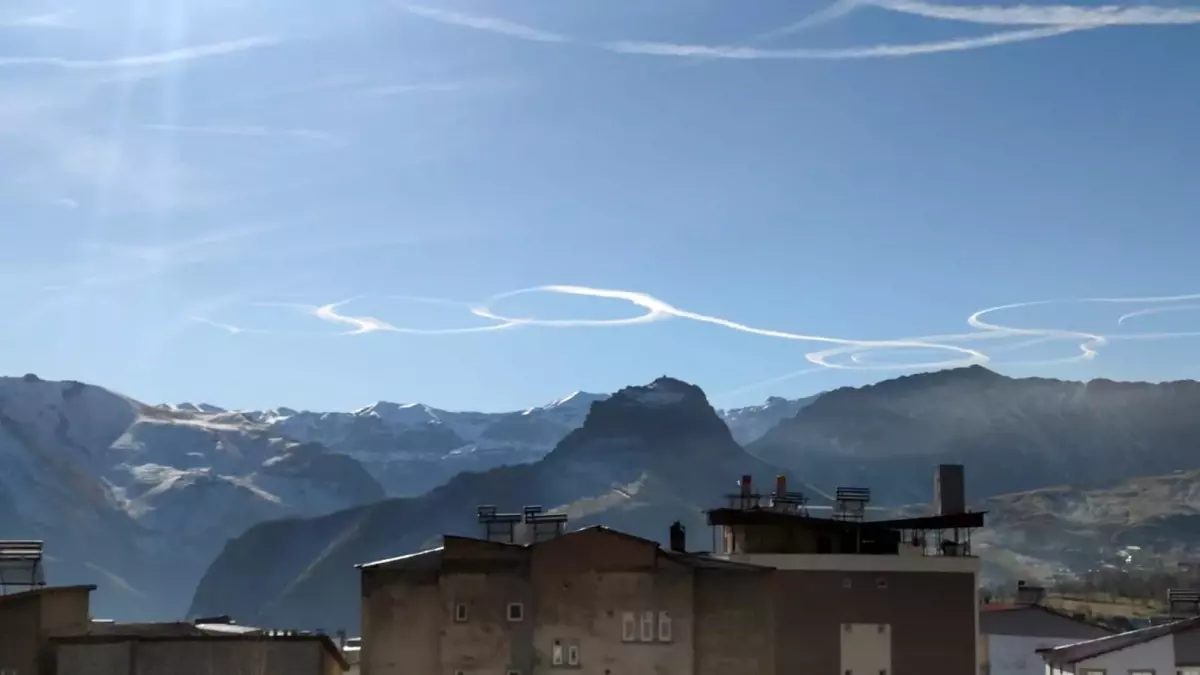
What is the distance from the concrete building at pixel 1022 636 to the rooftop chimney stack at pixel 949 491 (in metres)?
31.2

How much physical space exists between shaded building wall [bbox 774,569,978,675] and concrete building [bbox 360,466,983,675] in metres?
0.05

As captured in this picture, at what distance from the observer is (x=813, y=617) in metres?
59.7

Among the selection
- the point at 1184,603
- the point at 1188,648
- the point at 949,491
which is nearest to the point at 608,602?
the point at 949,491

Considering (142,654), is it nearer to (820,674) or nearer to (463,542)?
(463,542)

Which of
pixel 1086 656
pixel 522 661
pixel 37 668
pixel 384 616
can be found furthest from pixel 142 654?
pixel 1086 656

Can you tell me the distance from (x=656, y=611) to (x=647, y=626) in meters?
0.65

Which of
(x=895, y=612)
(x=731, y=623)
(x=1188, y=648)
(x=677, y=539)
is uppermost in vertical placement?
(x=677, y=539)

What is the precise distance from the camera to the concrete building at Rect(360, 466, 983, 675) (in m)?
55.8

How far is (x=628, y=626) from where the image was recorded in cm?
5616

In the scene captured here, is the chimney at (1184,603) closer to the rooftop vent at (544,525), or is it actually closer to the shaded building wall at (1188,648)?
the shaded building wall at (1188,648)

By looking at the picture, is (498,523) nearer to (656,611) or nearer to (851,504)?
(656,611)

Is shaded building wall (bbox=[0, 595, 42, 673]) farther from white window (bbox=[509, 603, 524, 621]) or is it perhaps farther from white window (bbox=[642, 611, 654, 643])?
white window (bbox=[642, 611, 654, 643])

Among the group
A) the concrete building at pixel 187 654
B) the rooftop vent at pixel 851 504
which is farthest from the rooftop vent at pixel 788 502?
the concrete building at pixel 187 654

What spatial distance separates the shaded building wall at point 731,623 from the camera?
183ft
